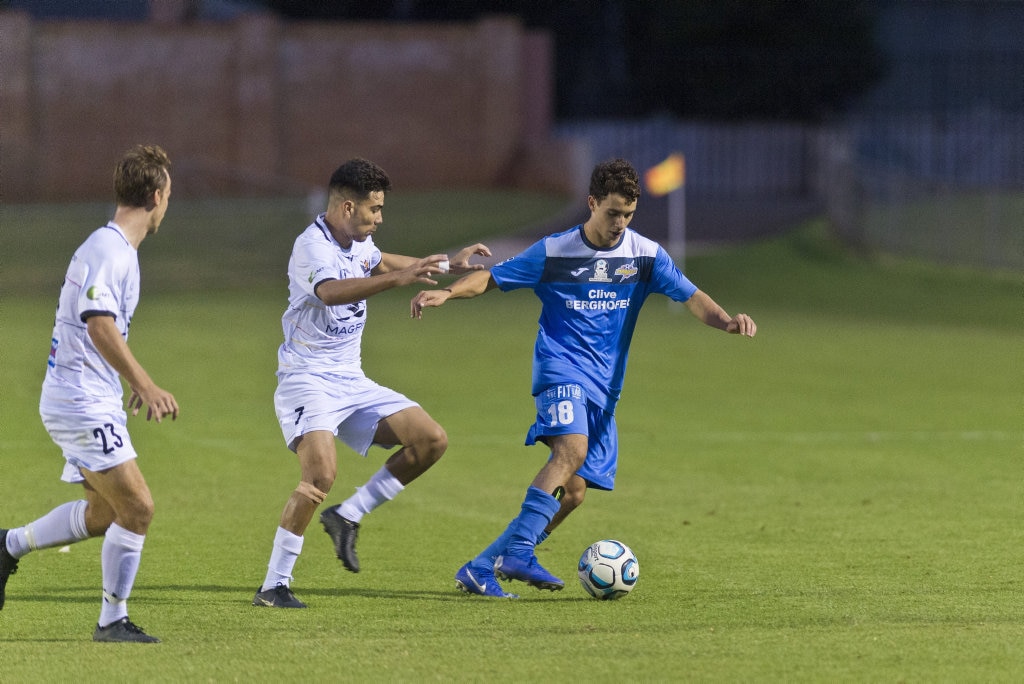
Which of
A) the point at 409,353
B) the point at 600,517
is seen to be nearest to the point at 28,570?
the point at 600,517

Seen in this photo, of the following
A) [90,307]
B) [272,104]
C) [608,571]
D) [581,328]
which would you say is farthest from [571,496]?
[272,104]

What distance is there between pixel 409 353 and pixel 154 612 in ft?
43.5

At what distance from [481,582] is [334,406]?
1160 mm

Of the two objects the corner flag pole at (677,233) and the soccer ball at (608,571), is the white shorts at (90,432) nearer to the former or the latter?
the soccer ball at (608,571)

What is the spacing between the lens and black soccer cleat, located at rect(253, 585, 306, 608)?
24.1 ft

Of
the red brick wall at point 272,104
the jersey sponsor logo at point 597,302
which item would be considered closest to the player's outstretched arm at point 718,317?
the jersey sponsor logo at point 597,302

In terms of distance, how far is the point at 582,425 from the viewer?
7.71 m

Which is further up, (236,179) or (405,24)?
(405,24)

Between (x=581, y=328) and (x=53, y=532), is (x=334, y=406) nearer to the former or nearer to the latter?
(x=581, y=328)

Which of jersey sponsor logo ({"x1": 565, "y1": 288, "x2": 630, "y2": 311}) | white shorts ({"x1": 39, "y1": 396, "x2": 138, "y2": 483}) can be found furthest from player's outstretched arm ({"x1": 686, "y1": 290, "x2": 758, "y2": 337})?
white shorts ({"x1": 39, "y1": 396, "x2": 138, "y2": 483})

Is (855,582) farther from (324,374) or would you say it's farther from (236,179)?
(236,179)

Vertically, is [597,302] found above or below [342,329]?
above

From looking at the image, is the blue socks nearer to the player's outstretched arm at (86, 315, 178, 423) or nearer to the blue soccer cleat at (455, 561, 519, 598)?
the blue soccer cleat at (455, 561, 519, 598)

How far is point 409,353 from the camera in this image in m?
20.4
